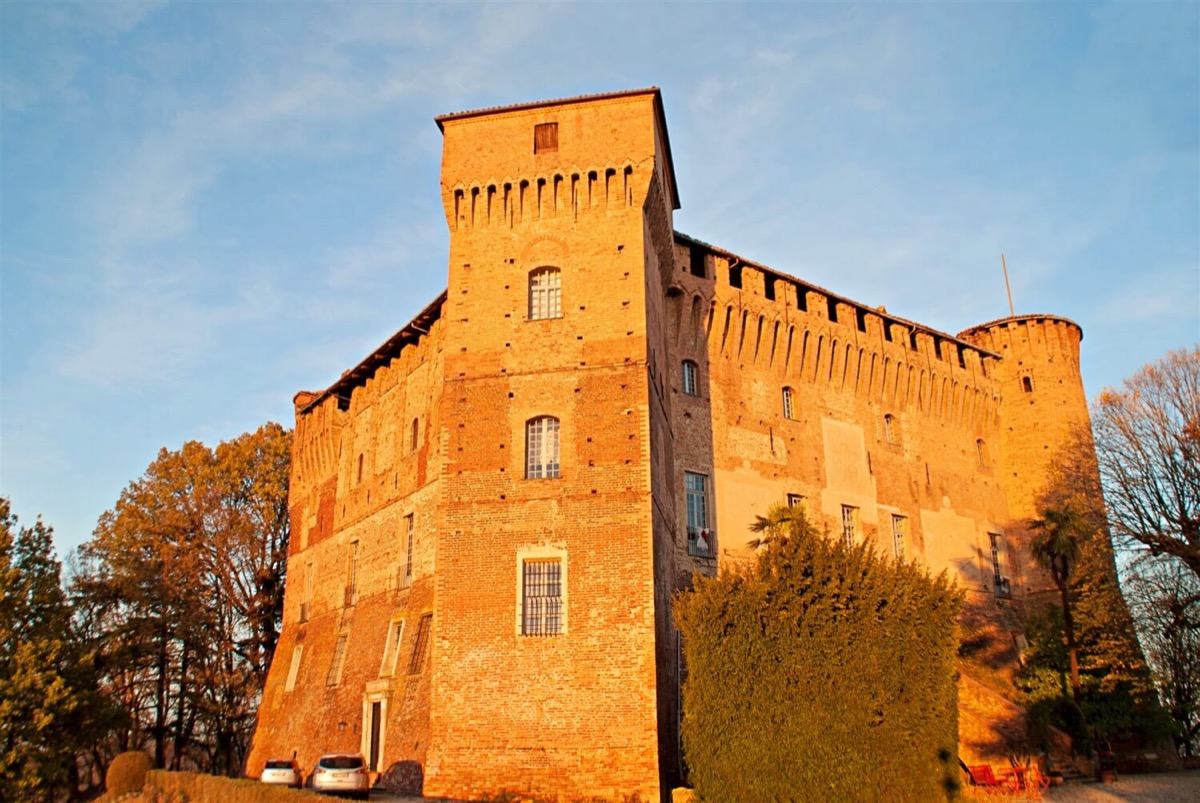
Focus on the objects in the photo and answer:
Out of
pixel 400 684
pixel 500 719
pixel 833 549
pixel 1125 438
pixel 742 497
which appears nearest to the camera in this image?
pixel 833 549

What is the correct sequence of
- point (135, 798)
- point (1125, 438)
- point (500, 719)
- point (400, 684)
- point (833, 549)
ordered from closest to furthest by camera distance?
point (833, 549), point (500, 719), point (135, 798), point (400, 684), point (1125, 438)

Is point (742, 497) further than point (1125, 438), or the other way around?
point (1125, 438)

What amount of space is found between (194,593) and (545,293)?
19.9m

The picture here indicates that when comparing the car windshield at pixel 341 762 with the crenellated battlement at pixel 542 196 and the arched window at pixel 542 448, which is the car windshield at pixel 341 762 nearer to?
the arched window at pixel 542 448

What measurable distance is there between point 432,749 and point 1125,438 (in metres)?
21.7

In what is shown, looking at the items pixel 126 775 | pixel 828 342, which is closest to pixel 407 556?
pixel 126 775

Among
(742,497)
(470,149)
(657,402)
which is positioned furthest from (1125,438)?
(470,149)

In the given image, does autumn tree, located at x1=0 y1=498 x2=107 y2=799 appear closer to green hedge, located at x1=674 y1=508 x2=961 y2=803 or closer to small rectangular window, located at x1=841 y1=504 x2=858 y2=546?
green hedge, located at x1=674 y1=508 x2=961 y2=803

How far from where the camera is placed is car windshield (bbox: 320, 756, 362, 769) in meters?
19.2

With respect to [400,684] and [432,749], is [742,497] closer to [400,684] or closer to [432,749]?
[400,684]

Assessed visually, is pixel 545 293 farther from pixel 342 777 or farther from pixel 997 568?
pixel 997 568

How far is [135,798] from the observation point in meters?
20.9

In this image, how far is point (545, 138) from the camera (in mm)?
21656

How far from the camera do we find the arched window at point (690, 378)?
26.2 metres
